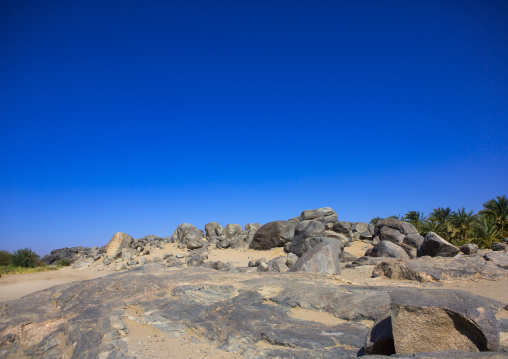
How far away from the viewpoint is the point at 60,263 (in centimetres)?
2506

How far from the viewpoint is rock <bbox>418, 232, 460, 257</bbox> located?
14.6m

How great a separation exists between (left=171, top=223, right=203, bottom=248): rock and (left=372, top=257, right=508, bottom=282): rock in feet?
56.2

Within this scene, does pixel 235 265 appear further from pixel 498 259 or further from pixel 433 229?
pixel 433 229

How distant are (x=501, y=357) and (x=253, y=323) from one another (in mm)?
4212

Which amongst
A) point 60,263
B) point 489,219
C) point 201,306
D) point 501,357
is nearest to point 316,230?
point 201,306

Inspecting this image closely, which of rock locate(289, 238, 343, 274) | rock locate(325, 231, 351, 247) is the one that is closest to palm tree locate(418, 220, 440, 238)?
rock locate(325, 231, 351, 247)

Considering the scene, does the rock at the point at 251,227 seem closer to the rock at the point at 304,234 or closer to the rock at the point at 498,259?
the rock at the point at 304,234

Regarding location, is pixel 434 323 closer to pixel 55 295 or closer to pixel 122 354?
pixel 122 354

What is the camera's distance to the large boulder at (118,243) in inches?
990

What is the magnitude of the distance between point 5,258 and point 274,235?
22.8 meters

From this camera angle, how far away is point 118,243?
85.1ft

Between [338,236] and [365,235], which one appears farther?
[365,235]

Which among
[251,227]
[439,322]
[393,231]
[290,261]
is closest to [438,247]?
[290,261]

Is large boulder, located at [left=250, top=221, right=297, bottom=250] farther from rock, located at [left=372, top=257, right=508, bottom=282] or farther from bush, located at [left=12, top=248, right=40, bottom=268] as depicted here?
bush, located at [left=12, top=248, right=40, bottom=268]
